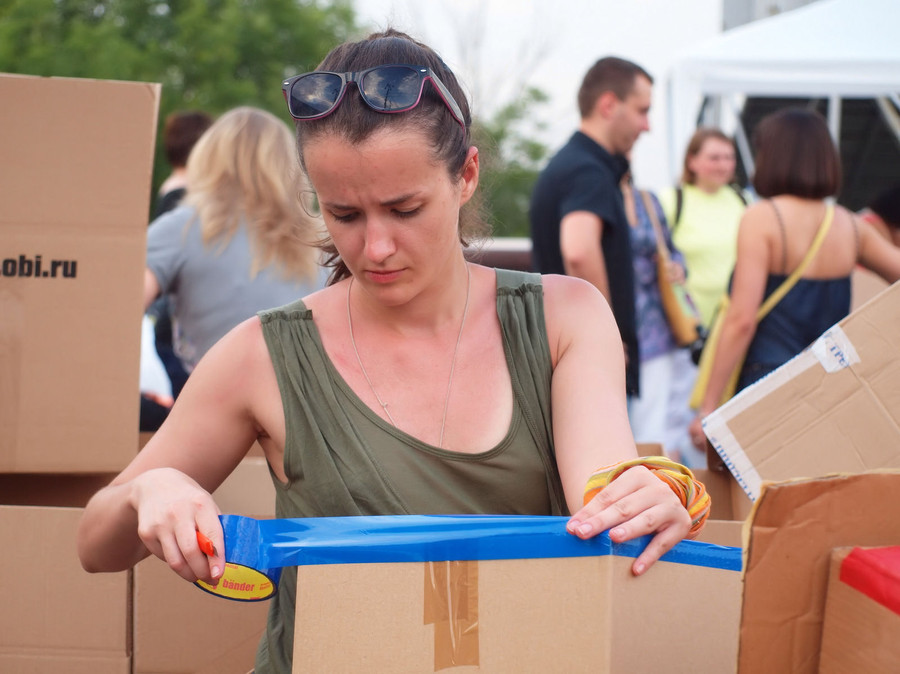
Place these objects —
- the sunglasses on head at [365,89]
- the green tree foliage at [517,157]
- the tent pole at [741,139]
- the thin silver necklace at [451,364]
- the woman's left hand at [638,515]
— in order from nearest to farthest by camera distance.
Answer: the woman's left hand at [638,515]
the sunglasses on head at [365,89]
the thin silver necklace at [451,364]
the tent pole at [741,139]
the green tree foliage at [517,157]

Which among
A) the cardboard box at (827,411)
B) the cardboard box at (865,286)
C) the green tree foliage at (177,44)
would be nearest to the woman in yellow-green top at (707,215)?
the cardboard box at (865,286)

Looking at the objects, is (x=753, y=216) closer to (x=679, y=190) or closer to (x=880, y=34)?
(x=679, y=190)

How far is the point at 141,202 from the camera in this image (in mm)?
1935

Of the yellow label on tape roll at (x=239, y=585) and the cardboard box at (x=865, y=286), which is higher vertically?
the cardboard box at (x=865, y=286)

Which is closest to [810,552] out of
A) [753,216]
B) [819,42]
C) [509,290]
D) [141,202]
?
[509,290]

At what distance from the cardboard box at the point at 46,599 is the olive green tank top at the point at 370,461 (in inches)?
18.8

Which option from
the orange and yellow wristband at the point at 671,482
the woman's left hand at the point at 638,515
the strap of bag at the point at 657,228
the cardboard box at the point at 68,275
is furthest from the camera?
the strap of bag at the point at 657,228

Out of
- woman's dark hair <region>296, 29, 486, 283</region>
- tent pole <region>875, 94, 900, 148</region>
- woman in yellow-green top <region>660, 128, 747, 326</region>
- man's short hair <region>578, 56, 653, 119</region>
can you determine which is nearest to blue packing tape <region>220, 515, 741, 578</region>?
woman's dark hair <region>296, 29, 486, 283</region>

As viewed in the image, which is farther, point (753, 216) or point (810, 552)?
point (753, 216)

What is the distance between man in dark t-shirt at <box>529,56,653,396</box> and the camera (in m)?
3.29

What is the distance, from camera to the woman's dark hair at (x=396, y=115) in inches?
50.4

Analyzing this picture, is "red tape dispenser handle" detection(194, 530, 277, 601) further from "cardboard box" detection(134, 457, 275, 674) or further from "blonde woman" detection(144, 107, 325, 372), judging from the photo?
"blonde woman" detection(144, 107, 325, 372)

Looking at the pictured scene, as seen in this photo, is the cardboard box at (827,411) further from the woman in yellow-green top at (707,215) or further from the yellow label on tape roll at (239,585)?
the woman in yellow-green top at (707,215)

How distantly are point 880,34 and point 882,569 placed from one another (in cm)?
645
